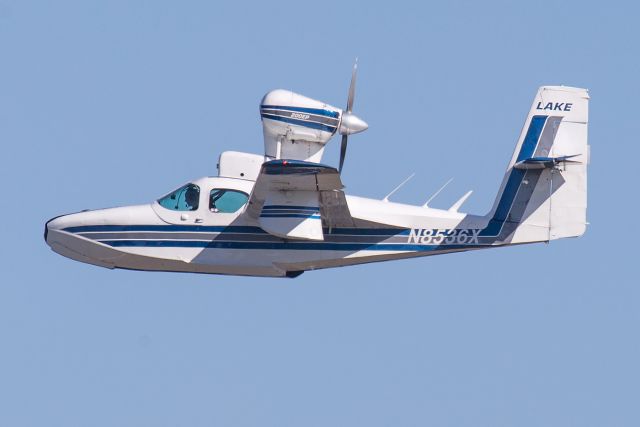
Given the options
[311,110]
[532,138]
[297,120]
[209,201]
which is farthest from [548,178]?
[209,201]

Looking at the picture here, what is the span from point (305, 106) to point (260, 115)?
3.20 ft

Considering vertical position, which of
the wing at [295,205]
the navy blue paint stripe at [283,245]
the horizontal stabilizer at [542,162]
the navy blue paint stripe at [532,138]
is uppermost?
the navy blue paint stripe at [532,138]

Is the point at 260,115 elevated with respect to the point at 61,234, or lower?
elevated

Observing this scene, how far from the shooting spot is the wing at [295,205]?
24.9 metres

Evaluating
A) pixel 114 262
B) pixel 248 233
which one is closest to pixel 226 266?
pixel 248 233

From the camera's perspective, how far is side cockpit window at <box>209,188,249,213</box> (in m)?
26.1

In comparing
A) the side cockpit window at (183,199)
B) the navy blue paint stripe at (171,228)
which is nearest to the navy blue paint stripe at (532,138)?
the navy blue paint stripe at (171,228)

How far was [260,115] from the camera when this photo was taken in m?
26.3

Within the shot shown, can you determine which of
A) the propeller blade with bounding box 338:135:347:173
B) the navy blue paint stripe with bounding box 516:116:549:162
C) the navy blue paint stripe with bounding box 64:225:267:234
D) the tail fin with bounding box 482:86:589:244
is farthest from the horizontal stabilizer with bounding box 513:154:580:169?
the navy blue paint stripe with bounding box 64:225:267:234

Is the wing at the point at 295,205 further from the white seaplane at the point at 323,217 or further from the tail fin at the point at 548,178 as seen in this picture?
the tail fin at the point at 548,178

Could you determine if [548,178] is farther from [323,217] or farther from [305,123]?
[305,123]

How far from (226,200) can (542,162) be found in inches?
251

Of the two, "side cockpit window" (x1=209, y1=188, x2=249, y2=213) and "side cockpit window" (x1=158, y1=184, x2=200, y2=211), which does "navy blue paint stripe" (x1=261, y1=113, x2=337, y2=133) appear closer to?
"side cockpit window" (x1=209, y1=188, x2=249, y2=213)

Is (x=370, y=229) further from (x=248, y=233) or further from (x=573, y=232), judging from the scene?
(x=573, y=232)
